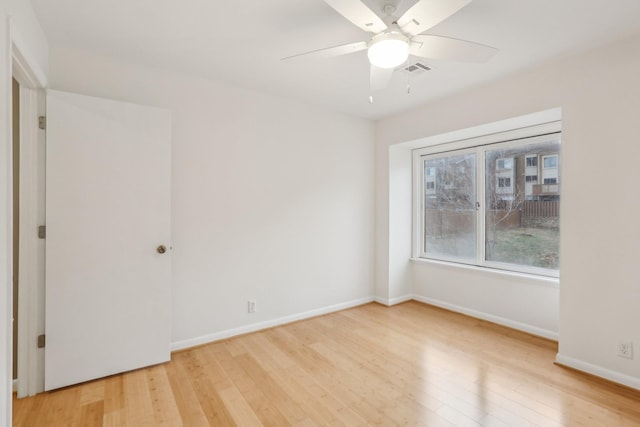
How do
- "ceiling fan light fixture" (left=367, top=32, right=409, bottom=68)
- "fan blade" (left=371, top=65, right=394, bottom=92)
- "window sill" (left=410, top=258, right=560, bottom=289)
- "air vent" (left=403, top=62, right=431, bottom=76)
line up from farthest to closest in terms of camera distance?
"window sill" (left=410, top=258, right=560, bottom=289) → "air vent" (left=403, top=62, right=431, bottom=76) → "fan blade" (left=371, top=65, right=394, bottom=92) → "ceiling fan light fixture" (left=367, top=32, right=409, bottom=68)

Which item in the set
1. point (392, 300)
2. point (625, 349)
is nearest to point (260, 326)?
point (392, 300)

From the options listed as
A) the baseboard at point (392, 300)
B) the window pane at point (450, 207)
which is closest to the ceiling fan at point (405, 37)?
the window pane at point (450, 207)

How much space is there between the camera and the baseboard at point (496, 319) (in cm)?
307

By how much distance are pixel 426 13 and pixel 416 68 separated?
4.16ft

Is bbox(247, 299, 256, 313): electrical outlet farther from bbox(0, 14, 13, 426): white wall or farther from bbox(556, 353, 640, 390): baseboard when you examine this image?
bbox(556, 353, 640, 390): baseboard

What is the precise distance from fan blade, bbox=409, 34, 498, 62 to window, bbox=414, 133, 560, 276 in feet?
6.22

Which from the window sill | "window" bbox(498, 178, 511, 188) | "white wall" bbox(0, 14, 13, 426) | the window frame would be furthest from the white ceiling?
the window sill

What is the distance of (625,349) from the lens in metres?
2.26

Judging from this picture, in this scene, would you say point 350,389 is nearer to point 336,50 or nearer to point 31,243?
point 336,50

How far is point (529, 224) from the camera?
3.36m

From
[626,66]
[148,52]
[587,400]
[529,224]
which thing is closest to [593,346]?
[587,400]

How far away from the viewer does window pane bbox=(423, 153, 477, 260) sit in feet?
12.8

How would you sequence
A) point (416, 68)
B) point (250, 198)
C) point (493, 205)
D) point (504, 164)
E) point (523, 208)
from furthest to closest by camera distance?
point (493, 205)
point (504, 164)
point (523, 208)
point (250, 198)
point (416, 68)

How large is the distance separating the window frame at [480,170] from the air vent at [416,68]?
4.42 feet
